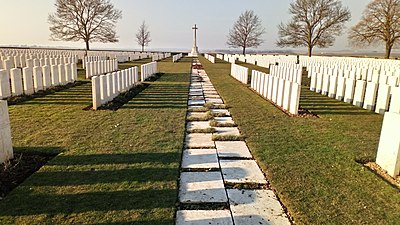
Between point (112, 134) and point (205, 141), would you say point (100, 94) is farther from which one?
point (205, 141)

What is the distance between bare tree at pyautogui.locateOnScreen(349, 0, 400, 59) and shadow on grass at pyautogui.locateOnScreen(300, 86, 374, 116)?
83.2 ft

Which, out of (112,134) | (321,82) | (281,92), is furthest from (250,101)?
(112,134)

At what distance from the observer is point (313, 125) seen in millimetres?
6215

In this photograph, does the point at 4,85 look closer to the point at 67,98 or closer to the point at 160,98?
the point at 67,98

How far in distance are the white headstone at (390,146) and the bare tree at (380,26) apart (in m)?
31.7

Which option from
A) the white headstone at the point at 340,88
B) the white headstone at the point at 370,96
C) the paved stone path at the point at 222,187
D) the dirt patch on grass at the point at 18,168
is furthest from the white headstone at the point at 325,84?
the dirt patch on grass at the point at 18,168

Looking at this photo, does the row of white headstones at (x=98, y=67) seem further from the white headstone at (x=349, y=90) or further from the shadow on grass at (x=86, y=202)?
the shadow on grass at (x=86, y=202)

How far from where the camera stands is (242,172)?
3.69 m

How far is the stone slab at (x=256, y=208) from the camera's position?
265 centimetres

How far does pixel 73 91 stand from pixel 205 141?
7332 millimetres

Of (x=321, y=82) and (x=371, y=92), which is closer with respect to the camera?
(x=371, y=92)

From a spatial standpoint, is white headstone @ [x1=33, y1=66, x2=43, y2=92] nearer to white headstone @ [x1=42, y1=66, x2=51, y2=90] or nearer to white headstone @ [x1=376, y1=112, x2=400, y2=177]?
white headstone @ [x1=42, y1=66, x2=51, y2=90]

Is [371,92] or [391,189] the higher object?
[371,92]

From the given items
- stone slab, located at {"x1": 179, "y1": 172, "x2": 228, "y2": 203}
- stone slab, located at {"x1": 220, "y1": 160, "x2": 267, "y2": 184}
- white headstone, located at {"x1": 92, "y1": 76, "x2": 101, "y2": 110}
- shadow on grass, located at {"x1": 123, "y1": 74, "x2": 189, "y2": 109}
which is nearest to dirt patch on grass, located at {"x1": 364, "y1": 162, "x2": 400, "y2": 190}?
stone slab, located at {"x1": 220, "y1": 160, "x2": 267, "y2": 184}
